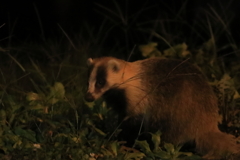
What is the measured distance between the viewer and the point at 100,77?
5.24 meters

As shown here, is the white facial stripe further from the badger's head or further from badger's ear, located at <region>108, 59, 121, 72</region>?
badger's ear, located at <region>108, 59, 121, 72</region>

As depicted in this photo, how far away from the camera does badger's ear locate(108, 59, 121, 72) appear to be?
524 centimetres

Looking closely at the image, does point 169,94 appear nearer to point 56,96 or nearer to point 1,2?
point 56,96

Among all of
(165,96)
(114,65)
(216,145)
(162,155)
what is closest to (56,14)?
(114,65)

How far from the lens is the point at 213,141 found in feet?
15.5

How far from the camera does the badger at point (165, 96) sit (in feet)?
16.1

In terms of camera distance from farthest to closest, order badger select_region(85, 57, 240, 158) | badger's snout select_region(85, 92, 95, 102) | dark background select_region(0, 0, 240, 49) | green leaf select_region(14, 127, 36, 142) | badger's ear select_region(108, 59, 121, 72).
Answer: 1. dark background select_region(0, 0, 240, 49)
2. badger's ear select_region(108, 59, 121, 72)
3. badger's snout select_region(85, 92, 95, 102)
4. badger select_region(85, 57, 240, 158)
5. green leaf select_region(14, 127, 36, 142)

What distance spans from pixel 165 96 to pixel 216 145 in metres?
0.69

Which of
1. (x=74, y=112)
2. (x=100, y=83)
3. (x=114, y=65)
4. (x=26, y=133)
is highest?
(x=114, y=65)

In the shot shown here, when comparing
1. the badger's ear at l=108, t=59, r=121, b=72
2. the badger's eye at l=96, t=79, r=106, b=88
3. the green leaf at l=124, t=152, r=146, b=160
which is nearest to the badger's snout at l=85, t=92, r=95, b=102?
the badger's eye at l=96, t=79, r=106, b=88

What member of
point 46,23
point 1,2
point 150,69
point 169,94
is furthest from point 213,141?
point 1,2

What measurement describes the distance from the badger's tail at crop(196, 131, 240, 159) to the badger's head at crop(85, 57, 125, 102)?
0.95 m

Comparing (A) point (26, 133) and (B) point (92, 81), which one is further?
(B) point (92, 81)

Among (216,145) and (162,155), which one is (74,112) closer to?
(162,155)
